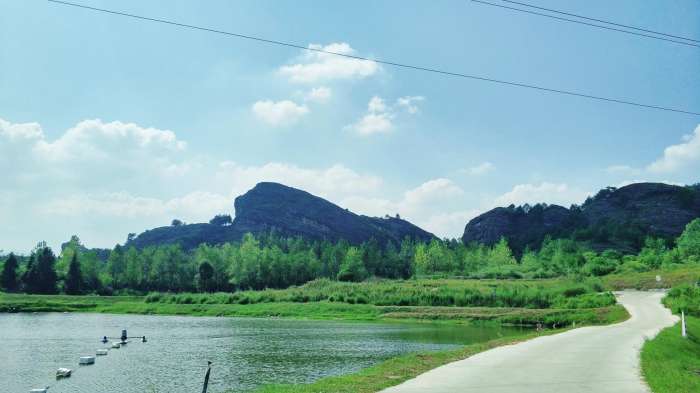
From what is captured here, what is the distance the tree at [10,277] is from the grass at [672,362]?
5563 inches

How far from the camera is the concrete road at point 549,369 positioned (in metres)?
18.1

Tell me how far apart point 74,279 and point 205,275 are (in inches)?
1232

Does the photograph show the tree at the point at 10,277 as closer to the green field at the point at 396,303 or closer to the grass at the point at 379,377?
the green field at the point at 396,303

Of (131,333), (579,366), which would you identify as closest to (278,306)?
(131,333)

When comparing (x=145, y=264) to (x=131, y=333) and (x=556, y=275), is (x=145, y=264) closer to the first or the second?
(x=131, y=333)

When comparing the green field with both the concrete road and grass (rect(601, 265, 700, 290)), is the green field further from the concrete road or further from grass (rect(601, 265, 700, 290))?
the concrete road

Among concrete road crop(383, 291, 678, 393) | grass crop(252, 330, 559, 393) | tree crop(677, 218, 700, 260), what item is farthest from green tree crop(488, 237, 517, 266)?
grass crop(252, 330, 559, 393)

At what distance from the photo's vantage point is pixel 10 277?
13112cm

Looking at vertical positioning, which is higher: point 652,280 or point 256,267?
point 256,267

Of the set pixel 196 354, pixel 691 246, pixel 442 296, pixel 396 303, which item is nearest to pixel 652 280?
pixel 442 296

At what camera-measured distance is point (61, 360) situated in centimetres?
3644

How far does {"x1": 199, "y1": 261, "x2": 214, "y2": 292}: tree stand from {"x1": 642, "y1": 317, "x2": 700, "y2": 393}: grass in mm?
119113

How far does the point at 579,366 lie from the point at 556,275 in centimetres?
10488

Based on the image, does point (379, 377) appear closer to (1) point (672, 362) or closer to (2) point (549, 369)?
(2) point (549, 369)
